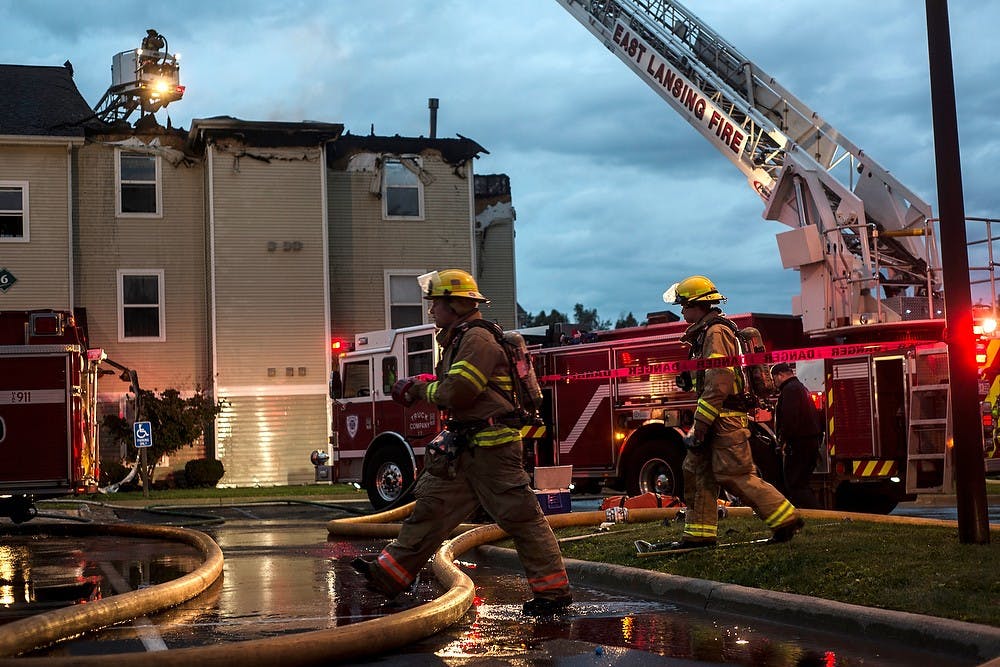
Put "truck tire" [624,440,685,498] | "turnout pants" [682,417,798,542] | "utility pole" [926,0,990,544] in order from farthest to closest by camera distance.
Result: "truck tire" [624,440,685,498] < "turnout pants" [682,417,798,542] < "utility pole" [926,0,990,544]

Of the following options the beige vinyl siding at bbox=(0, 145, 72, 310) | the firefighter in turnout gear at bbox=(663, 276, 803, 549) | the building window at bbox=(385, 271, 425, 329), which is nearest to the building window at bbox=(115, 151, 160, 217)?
the beige vinyl siding at bbox=(0, 145, 72, 310)

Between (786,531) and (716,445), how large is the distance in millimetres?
720

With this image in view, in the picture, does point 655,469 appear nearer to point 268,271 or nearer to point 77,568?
point 77,568

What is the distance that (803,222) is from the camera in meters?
Answer: 15.0

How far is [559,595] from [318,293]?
20.7 meters

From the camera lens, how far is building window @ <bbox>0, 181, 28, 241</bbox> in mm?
25812

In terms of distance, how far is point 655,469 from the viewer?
1428 centimetres

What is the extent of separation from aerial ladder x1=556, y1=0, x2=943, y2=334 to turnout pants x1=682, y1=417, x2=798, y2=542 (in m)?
5.20

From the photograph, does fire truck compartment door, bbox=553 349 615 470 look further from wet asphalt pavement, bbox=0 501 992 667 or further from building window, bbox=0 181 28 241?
building window, bbox=0 181 28 241

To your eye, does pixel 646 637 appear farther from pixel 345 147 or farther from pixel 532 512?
pixel 345 147

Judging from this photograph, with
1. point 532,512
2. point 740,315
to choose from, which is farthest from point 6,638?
point 740,315

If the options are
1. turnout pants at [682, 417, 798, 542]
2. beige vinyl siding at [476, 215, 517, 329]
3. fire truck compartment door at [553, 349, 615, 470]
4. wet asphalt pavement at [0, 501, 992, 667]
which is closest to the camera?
wet asphalt pavement at [0, 501, 992, 667]

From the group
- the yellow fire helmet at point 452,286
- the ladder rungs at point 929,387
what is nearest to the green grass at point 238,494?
the ladder rungs at point 929,387

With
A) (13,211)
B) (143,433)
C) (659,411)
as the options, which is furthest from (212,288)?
(659,411)
